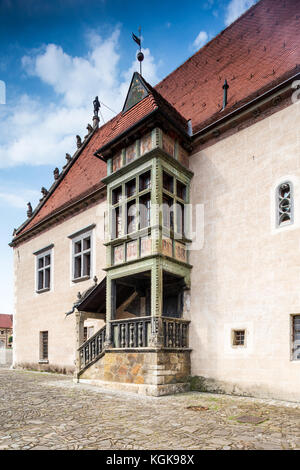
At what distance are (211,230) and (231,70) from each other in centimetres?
561

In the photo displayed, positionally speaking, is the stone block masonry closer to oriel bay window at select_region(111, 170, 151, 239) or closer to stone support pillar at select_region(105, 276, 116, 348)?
stone support pillar at select_region(105, 276, 116, 348)

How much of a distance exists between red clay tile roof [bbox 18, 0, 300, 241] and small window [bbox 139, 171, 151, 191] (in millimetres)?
1618

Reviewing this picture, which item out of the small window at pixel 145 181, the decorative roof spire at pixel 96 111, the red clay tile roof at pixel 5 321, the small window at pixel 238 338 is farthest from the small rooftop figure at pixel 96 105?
the red clay tile roof at pixel 5 321

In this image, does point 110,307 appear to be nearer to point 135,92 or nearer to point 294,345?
point 294,345

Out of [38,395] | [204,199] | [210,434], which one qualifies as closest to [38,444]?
[210,434]

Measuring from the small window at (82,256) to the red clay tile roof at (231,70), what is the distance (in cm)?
184

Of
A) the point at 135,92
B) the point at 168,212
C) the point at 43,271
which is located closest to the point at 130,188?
the point at 168,212

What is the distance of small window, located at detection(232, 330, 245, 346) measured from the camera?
9.48 m

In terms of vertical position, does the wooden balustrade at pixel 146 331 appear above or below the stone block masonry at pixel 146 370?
above

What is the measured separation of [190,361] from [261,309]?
2560mm

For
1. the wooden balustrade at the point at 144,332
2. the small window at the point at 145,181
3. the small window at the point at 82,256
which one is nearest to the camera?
the wooden balustrade at the point at 144,332

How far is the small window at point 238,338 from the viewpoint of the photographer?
9477 millimetres

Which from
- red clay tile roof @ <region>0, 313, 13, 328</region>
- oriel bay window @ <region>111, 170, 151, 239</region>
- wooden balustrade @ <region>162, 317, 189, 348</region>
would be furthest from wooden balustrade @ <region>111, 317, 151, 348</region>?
red clay tile roof @ <region>0, 313, 13, 328</region>

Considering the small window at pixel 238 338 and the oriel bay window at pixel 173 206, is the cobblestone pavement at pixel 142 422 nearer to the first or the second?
the small window at pixel 238 338
